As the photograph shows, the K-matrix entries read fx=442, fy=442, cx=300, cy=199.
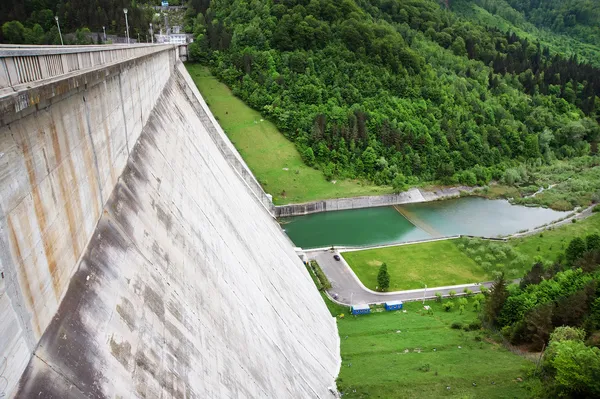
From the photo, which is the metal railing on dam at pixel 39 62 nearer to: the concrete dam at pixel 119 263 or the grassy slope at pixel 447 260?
the concrete dam at pixel 119 263

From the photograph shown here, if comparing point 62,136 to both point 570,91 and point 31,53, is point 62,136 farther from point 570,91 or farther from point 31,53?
point 570,91

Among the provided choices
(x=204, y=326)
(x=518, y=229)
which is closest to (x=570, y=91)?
(x=518, y=229)

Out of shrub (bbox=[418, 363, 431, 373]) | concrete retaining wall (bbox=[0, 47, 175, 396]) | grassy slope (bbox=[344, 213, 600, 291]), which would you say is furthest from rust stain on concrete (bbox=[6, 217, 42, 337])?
grassy slope (bbox=[344, 213, 600, 291])

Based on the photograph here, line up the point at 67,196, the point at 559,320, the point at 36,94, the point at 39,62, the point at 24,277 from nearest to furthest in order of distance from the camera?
the point at 24,277 → the point at 36,94 → the point at 67,196 → the point at 39,62 → the point at 559,320

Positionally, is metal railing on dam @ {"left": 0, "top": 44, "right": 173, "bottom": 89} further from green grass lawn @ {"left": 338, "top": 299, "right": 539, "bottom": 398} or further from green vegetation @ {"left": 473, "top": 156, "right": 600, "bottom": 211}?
green vegetation @ {"left": 473, "top": 156, "right": 600, "bottom": 211}

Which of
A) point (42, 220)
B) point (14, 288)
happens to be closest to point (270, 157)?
point (42, 220)

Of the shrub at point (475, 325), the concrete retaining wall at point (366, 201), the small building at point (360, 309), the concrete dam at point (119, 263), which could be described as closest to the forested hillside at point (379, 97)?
the concrete retaining wall at point (366, 201)

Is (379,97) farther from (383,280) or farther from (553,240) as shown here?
(383,280)
